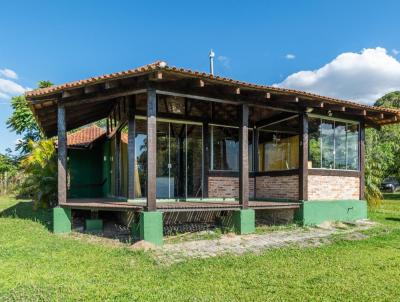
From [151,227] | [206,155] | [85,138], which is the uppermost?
[85,138]

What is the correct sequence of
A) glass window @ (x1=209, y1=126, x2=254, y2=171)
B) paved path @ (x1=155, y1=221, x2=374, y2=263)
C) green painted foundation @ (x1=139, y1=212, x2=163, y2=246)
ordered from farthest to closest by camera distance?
glass window @ (x1=209, y1=126, x2=254, y2=171)
green painted foundation @ (x1=139, y1=212, x2=163, y2=246)
paved path @ (x1=155, y1=221, x2=374, y2=263)

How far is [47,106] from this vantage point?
8695 millimetres

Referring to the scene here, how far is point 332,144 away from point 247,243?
4.97m

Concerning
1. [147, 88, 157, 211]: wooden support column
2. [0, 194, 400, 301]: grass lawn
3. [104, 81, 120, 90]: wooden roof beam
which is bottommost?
[0, 194, 400, 301]: grass lawn

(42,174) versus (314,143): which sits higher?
(314,143)

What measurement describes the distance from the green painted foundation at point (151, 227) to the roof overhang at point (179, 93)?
2.73 m

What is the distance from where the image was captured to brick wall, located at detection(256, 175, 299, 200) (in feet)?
31.2

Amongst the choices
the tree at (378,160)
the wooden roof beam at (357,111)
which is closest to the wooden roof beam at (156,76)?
the wooden roof beam at (357,111)

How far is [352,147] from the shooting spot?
10.5 meters

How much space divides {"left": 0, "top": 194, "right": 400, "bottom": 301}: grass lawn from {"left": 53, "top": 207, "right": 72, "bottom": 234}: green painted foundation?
3.58ft

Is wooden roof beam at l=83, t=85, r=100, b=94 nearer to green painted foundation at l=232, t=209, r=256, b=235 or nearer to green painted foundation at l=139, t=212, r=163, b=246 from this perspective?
green painted foundation at l=139, t=212, r=163, b=246

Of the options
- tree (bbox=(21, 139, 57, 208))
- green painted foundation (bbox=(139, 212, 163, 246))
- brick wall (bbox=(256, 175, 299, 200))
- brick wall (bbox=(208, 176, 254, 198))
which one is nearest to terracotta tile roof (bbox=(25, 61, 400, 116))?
brick wall (bbox=(256, 175, 299, 200))

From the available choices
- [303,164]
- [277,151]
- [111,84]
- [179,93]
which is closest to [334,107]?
[303,164]

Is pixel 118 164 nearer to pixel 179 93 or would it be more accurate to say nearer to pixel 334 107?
pixel 179 93
